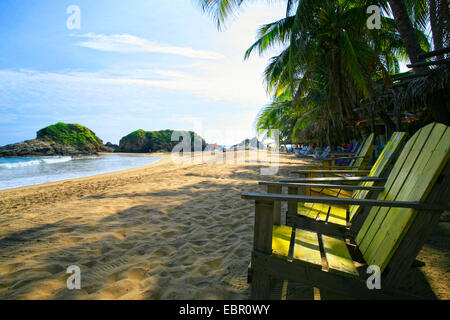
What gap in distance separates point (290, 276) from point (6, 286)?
7.01 feet

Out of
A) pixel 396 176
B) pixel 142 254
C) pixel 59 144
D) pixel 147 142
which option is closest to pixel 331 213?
pixel 396 176

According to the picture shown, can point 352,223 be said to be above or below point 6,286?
above

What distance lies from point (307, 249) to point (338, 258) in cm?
20

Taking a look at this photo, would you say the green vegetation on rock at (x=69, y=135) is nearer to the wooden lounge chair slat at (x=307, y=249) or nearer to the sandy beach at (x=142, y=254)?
the sandy beach at (x=142, y=254)

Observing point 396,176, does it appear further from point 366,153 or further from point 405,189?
point 366,153

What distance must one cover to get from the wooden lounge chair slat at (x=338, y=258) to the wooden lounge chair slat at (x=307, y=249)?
64 mm

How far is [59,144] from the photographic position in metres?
44.6

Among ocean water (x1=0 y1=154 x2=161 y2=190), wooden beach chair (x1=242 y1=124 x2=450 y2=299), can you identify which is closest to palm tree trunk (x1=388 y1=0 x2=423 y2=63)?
wooden beach chair (x1=242 y1=124 x2=450 y2=299)
